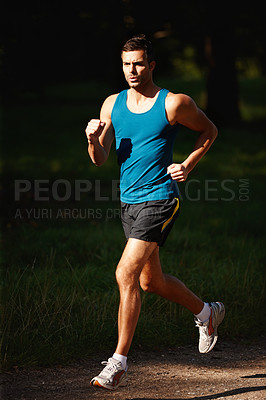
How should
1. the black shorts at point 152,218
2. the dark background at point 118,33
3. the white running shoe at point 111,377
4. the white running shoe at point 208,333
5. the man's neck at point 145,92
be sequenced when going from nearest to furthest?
the white running shoe at point 111,377 < the black shorts at point 152,218 < the man's neck at point 145,92 < the white running shoe at point 208,333 < the dark background at point 118,33

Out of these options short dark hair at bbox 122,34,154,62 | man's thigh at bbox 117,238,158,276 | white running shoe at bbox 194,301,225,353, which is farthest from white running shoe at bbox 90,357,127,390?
short dark hair at bbox 122,34,154,62

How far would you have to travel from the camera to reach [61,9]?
31.7ft

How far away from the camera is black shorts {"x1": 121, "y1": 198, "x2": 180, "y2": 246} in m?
→ 4.78

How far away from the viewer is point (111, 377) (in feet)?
14.7

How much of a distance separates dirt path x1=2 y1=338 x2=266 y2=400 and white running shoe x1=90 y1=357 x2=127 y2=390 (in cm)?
15

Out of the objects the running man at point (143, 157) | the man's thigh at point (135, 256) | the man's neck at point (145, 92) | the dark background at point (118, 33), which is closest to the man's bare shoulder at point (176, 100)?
the running man at point (143, 157)

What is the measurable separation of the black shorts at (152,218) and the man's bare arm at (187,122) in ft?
0.79

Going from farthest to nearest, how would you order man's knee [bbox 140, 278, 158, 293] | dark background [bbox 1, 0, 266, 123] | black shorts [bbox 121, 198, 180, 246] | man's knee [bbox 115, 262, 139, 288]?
dark background [bbox 1, 0, 266, 123] → man's knee [bbox 140, 278, 158, 293] → black shorts [bbox 121, 198, 180, 246] → man's knee [bbox 115, 262, 139, 288]

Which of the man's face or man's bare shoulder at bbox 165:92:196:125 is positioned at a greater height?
the man's face

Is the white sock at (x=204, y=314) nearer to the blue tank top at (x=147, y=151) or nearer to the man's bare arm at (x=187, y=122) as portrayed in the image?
the blue tank top at (x=147, y=151)

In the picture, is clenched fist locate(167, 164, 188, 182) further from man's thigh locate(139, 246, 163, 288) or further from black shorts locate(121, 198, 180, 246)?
man's thigh locate(139, 246, 163, 288)

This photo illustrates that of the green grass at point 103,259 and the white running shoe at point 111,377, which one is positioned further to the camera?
the green grass at point 103,259

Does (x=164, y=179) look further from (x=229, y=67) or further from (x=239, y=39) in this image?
(x=239, y=39)

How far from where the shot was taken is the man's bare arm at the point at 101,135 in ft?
15.6
